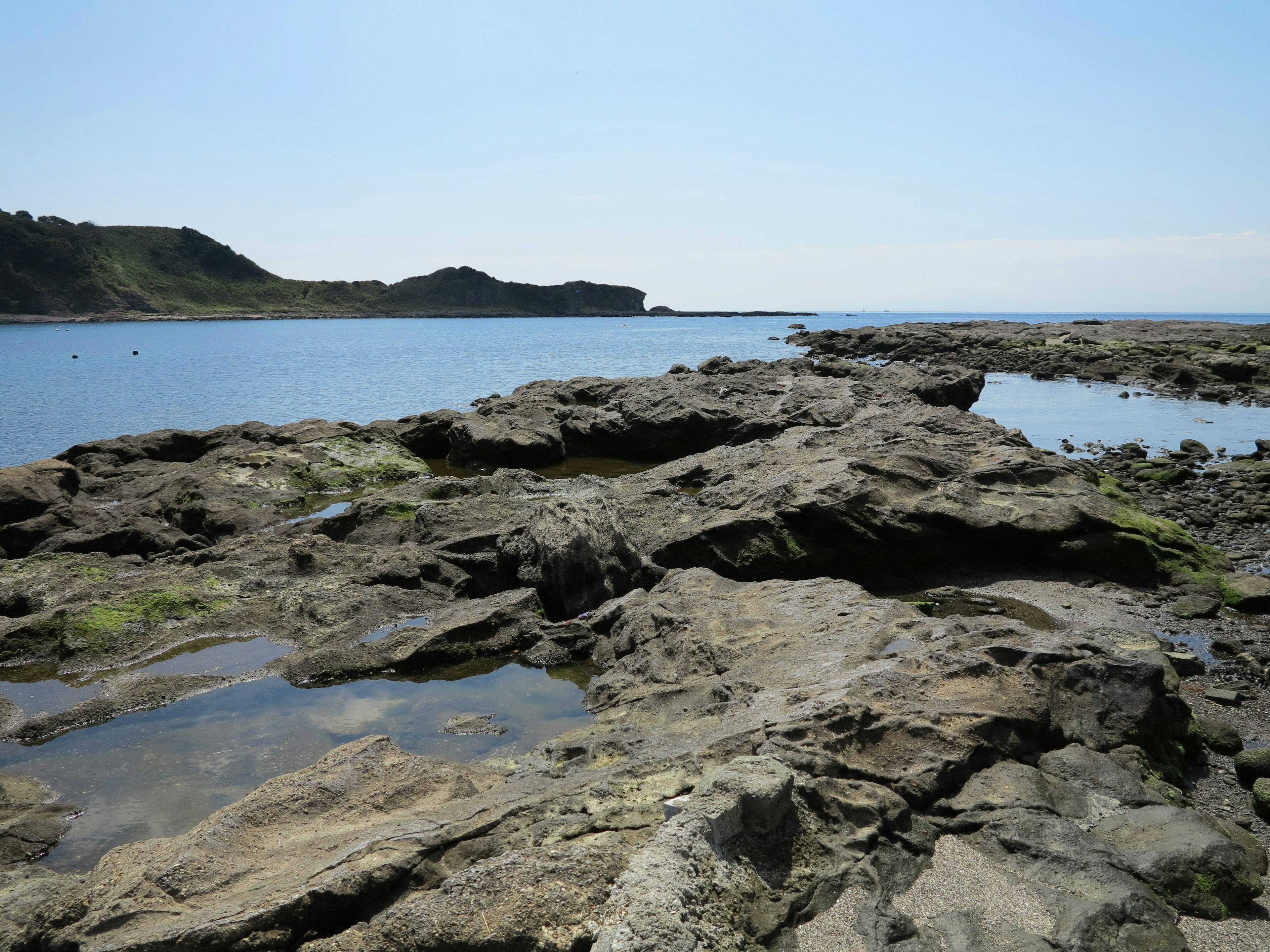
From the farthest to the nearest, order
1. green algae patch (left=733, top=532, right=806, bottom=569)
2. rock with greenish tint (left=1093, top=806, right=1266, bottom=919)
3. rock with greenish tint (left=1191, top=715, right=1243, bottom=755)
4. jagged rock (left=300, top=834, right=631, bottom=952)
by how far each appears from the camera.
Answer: green algae patch (left=733, top=532, right=806, bottom=569)
rock with greenish tint (left=1191, top=715, right=1243, bottom=755)
rock with greenish tint (left=1093, top=806, right=1266, bottom=919)
jagged rock (left=300, top=834, right=631, bottom=952)

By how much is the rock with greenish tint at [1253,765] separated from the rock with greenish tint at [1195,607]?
4572mm

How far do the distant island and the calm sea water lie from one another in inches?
659

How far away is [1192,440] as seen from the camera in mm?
23375

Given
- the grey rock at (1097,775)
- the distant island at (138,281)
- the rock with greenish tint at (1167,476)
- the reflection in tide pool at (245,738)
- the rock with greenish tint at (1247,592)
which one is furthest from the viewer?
the distant island at (138,281)

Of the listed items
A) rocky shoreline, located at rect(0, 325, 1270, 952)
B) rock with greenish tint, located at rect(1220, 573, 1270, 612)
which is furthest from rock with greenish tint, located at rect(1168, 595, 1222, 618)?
rock with greenish tint, located at rect(1220, 573, 1270, 612)

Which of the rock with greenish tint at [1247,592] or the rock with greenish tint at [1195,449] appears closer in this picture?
the rock with greenish tint at [1247,592]

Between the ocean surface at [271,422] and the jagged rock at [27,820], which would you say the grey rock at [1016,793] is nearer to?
the ocean surface at [271,422]

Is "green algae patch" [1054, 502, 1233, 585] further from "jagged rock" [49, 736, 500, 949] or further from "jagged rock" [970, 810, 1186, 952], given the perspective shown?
"jagged rock" [49, 736, 500, 949]

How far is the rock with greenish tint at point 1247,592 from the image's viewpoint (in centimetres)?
1087

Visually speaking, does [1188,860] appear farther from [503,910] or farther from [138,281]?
[138,281]

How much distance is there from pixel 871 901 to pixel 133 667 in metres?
8.86

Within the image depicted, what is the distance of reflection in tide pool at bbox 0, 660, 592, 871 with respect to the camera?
6672 mm

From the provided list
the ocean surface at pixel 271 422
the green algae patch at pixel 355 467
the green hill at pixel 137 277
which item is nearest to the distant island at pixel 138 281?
the green hill at pixel 137 277

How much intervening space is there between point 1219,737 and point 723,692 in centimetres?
448
